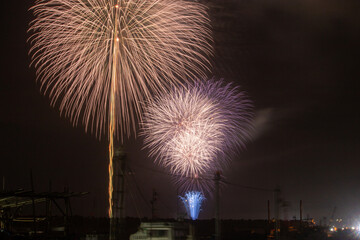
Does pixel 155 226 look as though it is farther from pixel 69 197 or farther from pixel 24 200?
pixel 24 200

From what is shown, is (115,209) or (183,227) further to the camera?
(183,227)

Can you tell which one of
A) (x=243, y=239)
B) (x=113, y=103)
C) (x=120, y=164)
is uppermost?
(x=113, y=103)

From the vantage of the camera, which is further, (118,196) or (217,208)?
(217,208)

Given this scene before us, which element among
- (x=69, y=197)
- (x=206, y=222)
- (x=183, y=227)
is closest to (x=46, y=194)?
(x=69, y=197)

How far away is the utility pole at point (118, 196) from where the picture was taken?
1022 inches

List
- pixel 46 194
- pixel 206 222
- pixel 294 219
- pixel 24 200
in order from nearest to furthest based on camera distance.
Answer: pixel 46 194, pixel 24 200, pixel 206 222, pixel 294 219

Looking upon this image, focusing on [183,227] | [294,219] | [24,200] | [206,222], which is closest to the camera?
[24,200]

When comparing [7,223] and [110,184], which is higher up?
[110,184]

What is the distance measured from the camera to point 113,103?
2550 centimetres

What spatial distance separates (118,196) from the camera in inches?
1032

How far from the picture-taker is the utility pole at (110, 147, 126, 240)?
2597 centimetres

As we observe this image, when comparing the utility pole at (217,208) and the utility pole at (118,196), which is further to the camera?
the utility pole at (217,208)

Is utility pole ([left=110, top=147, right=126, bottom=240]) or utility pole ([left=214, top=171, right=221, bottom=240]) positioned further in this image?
utility pole ([left=214, top=171, right=221, bottom=240])

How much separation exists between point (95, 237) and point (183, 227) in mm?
6558
